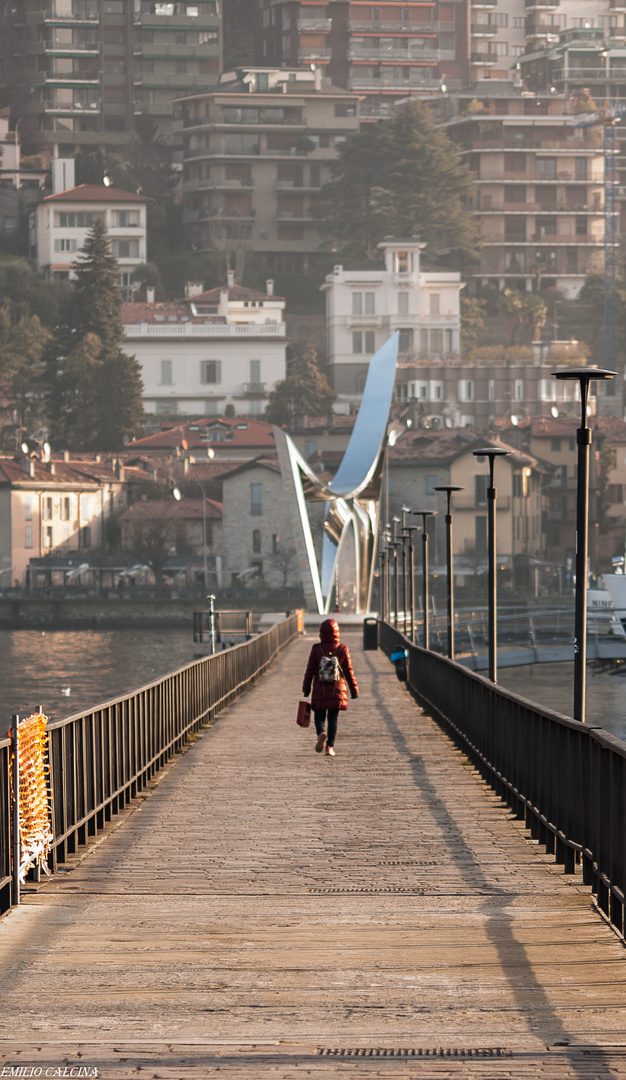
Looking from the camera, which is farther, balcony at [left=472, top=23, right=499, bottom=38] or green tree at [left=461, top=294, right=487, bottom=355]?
balcony at [left=472, top=23, right=499, bottom=38]

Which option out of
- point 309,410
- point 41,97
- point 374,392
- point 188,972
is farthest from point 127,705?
point 41,97

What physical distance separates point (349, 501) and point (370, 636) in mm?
19909

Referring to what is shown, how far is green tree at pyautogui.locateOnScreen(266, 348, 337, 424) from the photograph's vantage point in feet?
391

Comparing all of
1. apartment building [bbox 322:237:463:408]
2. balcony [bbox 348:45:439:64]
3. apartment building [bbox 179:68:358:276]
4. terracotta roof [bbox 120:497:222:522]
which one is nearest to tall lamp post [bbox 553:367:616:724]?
terracotta roof [bbox 120:497:222:522]

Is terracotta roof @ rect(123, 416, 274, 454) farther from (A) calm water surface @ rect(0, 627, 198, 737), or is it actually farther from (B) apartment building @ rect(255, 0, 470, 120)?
(B) apartment building @ rect(255, 0, 470, 120)

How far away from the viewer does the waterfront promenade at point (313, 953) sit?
5.14m

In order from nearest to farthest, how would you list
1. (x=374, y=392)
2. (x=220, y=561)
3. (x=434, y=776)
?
(x=434, y=776) < (x=374, y=392) < (x=220, y=561)

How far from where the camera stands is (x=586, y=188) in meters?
155

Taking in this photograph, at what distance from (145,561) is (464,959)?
96.7 meters

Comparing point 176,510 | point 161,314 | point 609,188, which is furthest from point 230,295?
point 609,188

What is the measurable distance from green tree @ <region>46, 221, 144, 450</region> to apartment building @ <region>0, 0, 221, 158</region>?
32773 millimetres

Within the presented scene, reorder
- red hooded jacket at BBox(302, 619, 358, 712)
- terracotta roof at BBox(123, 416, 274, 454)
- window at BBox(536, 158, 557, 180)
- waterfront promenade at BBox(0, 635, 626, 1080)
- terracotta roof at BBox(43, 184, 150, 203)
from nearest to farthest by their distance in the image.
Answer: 1. waterfront promenade at BBox(0, 635, 626, 1080)
2. red hooded jacket at BBox(302, 619, 358, 712)
3. terracotta roof at BBox(123, 416, 274, 454)
4. terracotta roof at BBox(43, 184, 150, 203)
5. window at BBox(536, 158, 557, 180)

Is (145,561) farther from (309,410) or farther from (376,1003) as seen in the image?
(376,1003)

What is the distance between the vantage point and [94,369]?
378 ft
